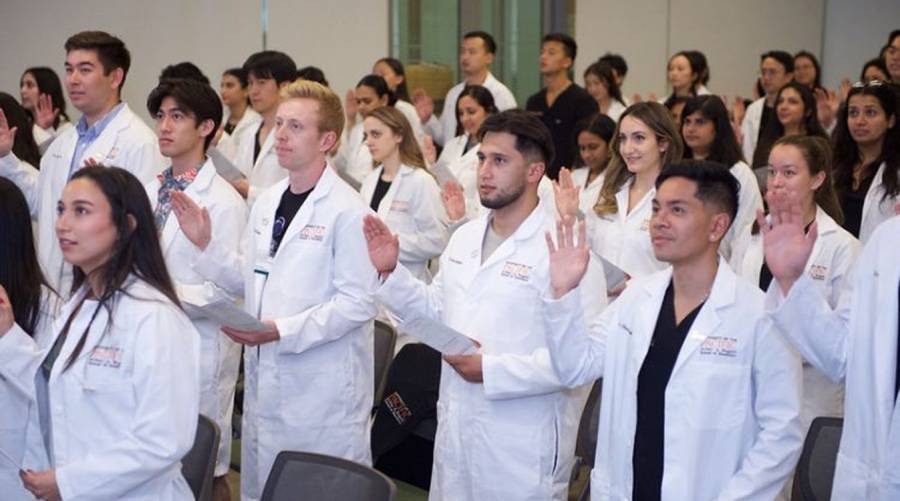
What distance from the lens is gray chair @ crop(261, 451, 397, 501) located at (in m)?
3.00

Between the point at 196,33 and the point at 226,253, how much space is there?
565 cm

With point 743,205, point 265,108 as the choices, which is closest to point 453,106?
point 265,108

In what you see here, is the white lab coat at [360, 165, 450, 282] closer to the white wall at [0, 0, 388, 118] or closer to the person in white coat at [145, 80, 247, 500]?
the person in white coat at [145, 80, 247, 500]

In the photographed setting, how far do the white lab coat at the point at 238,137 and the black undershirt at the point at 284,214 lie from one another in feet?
10.3

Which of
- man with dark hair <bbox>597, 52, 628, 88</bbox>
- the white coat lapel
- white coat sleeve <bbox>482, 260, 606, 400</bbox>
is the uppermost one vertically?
man with dark hair <bbox>597, 52, 628, 88</bbox>

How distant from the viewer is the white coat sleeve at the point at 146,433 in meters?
2.66

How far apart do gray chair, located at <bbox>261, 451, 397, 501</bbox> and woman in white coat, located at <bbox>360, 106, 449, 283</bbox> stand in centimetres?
306

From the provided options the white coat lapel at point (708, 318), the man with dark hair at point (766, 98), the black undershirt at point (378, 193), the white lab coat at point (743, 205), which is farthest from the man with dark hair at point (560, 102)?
the white coat lapel at point (708, 318)

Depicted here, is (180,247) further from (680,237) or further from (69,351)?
(680,237)

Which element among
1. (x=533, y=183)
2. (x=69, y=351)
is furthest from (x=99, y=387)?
(x=533, y=183)

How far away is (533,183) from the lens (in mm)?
3664

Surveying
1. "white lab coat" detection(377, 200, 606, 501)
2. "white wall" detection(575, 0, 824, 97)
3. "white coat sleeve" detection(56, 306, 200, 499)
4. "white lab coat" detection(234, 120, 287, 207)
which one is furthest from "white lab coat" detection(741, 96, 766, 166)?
"white coat sleeve" detection(56, 306, 200, 499)

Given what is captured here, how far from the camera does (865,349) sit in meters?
2.83

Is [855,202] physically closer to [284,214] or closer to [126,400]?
[284,214]
